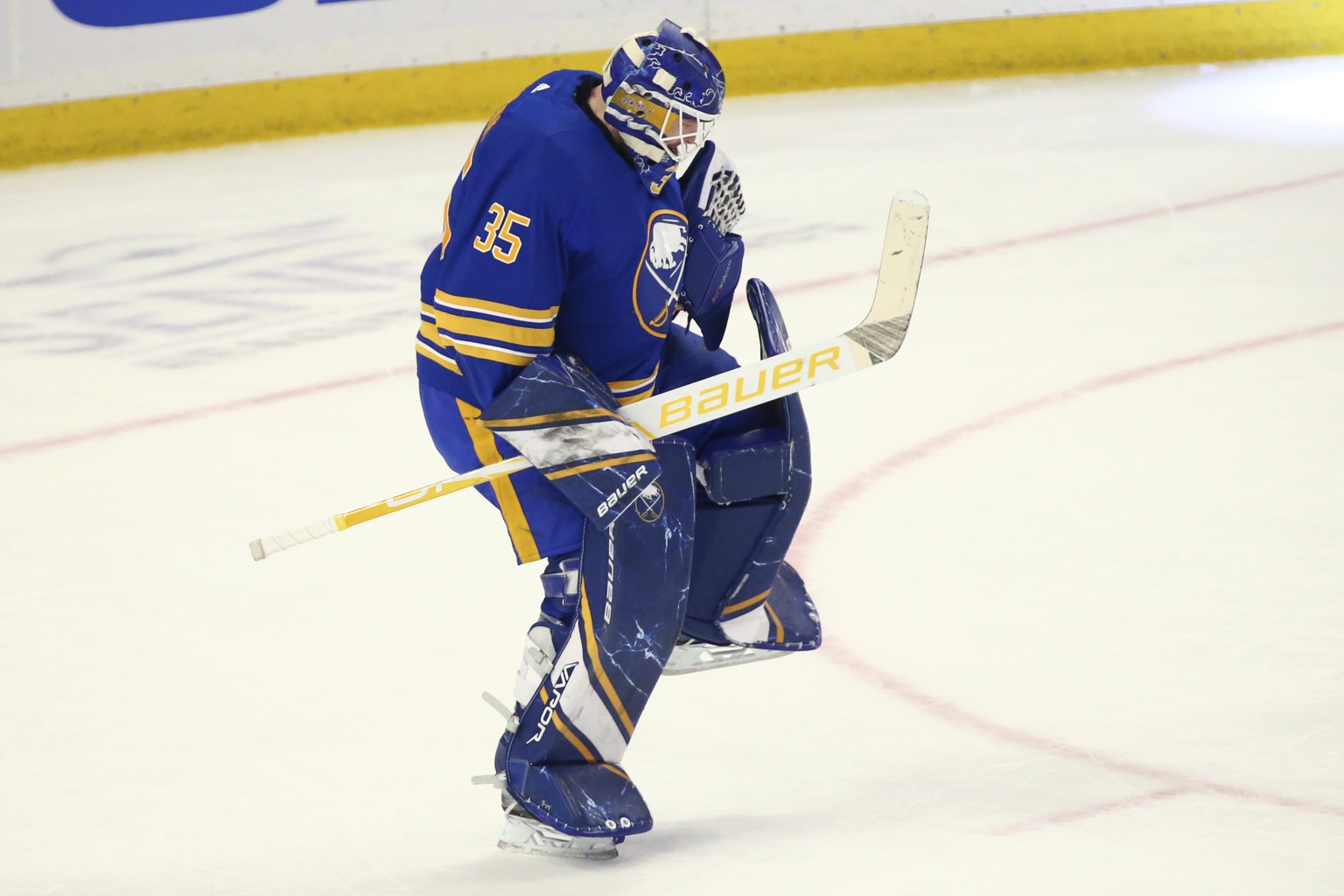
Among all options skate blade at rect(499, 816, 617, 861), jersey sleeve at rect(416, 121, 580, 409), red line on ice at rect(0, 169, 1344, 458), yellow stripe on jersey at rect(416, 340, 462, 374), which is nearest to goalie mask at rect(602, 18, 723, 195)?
jersey sleeve at rect(416, 121, 580, 409)

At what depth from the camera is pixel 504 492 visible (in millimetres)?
1967

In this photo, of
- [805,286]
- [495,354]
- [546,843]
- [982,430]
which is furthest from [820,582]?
[805,286]

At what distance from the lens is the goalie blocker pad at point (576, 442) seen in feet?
5.84

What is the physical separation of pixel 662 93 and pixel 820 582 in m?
1.19

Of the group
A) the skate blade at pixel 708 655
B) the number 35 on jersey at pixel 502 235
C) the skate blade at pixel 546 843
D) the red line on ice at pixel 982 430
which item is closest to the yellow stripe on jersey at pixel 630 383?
the number 35 on jersey at pixel 502 235

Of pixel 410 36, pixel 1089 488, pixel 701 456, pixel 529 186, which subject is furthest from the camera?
pixel 410 36

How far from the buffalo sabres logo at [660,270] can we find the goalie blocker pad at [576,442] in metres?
0.14

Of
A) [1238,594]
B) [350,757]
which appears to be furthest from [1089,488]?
[350,757]

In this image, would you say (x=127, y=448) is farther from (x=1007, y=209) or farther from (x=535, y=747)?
(x=1007, y=209)

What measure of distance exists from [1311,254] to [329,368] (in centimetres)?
264

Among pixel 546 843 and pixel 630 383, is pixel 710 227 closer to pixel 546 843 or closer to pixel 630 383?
pixel 630 383

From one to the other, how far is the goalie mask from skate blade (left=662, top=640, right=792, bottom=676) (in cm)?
64

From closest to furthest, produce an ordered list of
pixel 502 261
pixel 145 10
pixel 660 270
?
pixel 502 261
pixel 660 270
pixel 145 10

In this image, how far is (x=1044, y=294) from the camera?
14.2 feet
